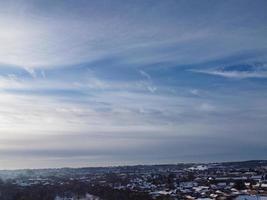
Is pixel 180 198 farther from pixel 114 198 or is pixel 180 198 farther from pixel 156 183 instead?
pixel 156 183

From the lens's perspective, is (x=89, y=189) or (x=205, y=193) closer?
(x=205, y=193)

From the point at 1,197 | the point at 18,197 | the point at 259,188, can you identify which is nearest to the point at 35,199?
the point at 18,197

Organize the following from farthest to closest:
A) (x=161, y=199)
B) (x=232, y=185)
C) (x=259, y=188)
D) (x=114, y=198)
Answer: (x=232, y=185) < (x=259, y=188) < (x=114, y=198) < (x=161, y=199)

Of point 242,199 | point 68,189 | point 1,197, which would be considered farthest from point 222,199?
point 68,189

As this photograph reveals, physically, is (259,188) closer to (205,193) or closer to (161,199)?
(205,193)

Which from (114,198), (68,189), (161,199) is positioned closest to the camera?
(161,199)

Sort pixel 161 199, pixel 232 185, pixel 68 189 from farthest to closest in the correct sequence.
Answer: pixel 68 189 < pixel 232 185 < pixel 161 199

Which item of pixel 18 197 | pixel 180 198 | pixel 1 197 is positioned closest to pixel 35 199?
pixel 18 197

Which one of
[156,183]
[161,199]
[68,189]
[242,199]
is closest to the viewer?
[242,199]

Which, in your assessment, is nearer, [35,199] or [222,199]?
[222,199]
